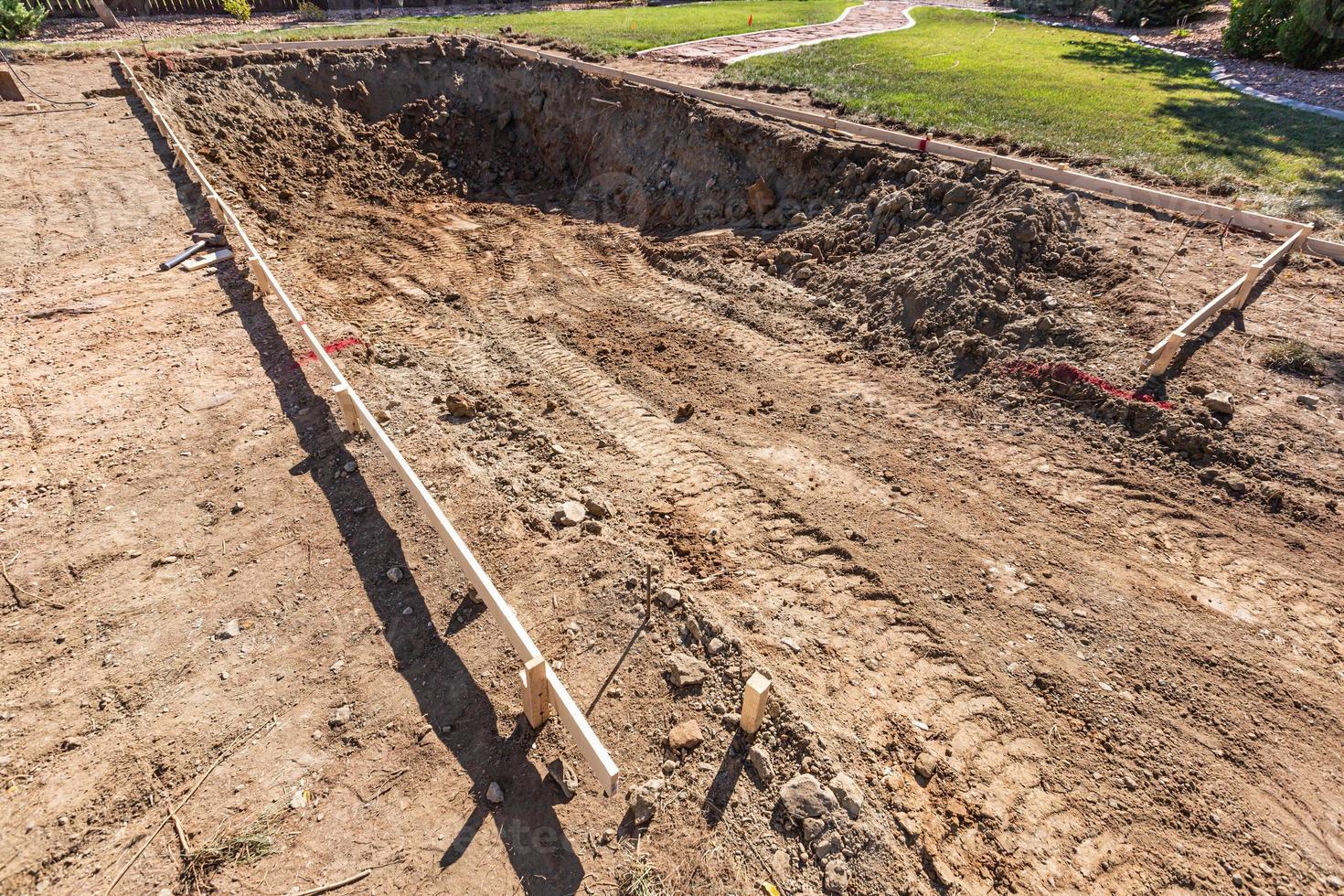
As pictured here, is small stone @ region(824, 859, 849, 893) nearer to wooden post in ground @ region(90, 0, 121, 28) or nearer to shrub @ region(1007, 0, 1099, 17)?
wooden post in ground @ region(90, 0, 121, 28)

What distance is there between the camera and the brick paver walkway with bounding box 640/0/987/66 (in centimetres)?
1738

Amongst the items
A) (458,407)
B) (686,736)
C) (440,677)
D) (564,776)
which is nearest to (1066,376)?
(686,736)

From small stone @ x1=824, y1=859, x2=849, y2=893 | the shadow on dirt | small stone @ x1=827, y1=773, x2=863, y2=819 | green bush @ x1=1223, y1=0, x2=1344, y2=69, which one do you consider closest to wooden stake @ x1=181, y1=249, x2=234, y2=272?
the shadow on dirt

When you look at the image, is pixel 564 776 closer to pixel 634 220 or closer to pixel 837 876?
pixel 837 876

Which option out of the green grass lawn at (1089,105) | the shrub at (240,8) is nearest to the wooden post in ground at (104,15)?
the shrub at (240,8)

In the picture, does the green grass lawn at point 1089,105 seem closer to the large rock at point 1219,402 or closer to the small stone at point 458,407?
the large rock at point 1219,402

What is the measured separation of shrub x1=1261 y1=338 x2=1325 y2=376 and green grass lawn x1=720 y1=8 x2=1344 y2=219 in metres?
3.93

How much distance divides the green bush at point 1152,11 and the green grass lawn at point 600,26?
34.6ft

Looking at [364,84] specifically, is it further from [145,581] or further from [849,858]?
[849,858]

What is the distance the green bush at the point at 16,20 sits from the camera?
1855cm

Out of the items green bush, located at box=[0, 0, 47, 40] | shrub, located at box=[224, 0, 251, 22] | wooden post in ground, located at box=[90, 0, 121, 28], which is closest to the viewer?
green bush, located at box=[0, 0, 47, 40]

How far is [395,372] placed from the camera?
8.76m

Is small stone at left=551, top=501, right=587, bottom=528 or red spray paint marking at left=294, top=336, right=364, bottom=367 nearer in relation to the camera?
small stone at left=551, top=501, right=587, bottom=528

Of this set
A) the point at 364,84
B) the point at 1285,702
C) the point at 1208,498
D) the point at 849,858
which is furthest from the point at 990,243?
the point at 364,84
